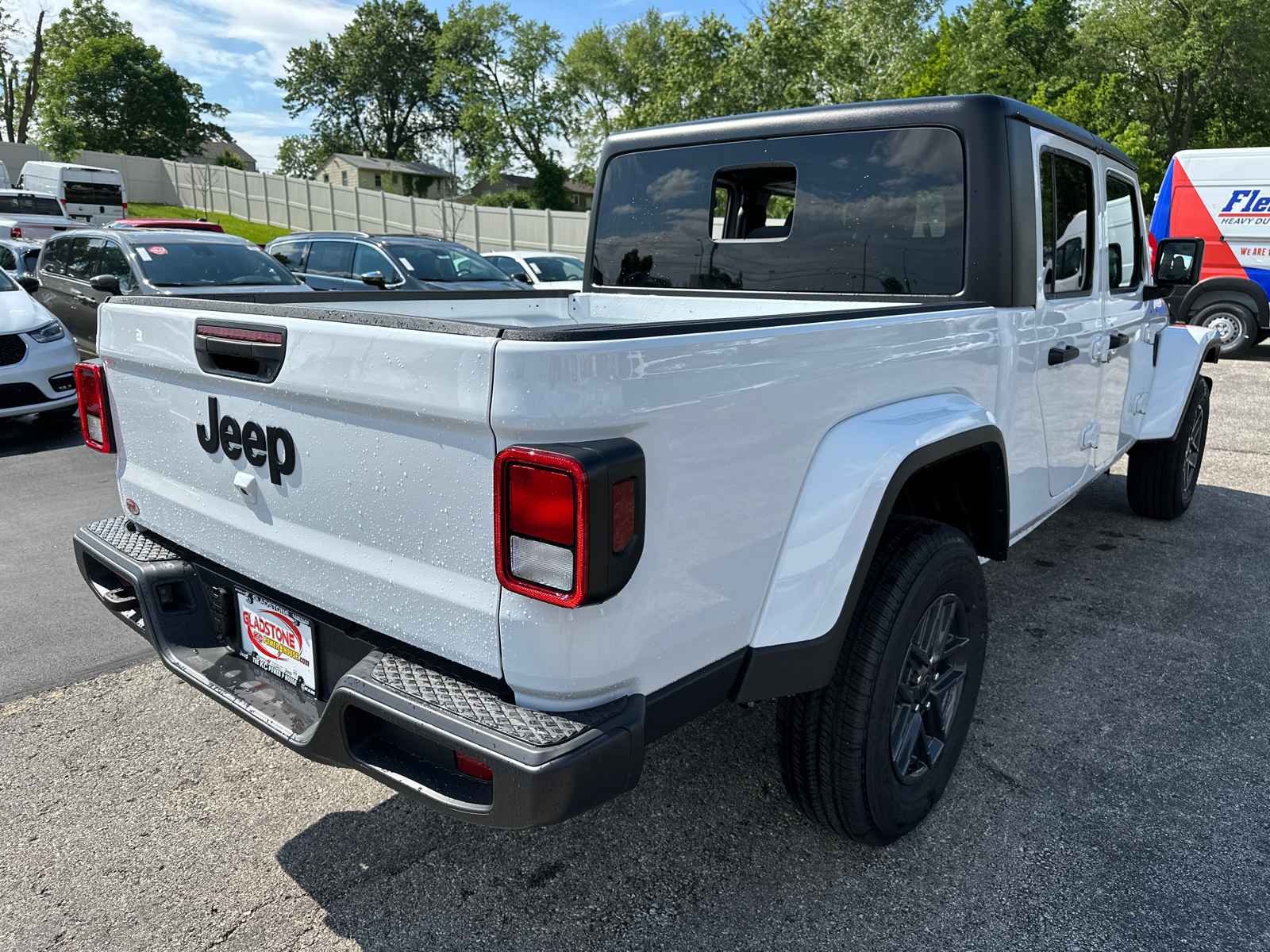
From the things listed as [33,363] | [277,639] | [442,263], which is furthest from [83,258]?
[277,639]

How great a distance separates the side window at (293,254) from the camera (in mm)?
12258

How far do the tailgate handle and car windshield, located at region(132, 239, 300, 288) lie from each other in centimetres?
708

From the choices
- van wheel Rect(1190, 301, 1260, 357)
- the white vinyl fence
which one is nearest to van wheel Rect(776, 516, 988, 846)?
van wheel Rect(1190, 301, 1260, 357)

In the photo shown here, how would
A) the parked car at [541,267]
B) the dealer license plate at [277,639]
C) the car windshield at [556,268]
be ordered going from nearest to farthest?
the dealer license plate at [277,639] < the parked car at [541,267] < the car windshield at [556,268]

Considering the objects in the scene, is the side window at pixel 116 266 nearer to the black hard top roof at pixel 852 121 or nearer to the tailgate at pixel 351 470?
the black hard top roof at pixel 852 121

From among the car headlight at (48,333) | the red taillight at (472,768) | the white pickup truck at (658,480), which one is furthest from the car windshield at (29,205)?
the red taillight at (472,768)

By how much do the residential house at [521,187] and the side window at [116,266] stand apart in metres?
59.9

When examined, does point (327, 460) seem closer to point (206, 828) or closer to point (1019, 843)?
point (206, 828)

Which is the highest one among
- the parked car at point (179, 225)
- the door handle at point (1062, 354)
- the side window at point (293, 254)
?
the parked car at point (179, 225)

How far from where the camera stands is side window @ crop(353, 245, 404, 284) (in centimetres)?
1117

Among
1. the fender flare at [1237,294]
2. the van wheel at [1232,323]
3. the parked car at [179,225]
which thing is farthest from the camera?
the parked car at [179,225]

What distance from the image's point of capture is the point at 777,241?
3.29 metres

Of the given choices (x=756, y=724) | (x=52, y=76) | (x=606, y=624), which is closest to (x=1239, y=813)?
(x=756, y=724)

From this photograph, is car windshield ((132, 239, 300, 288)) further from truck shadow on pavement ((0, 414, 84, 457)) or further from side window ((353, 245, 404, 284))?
side window ((353, 245, 404, 284))
